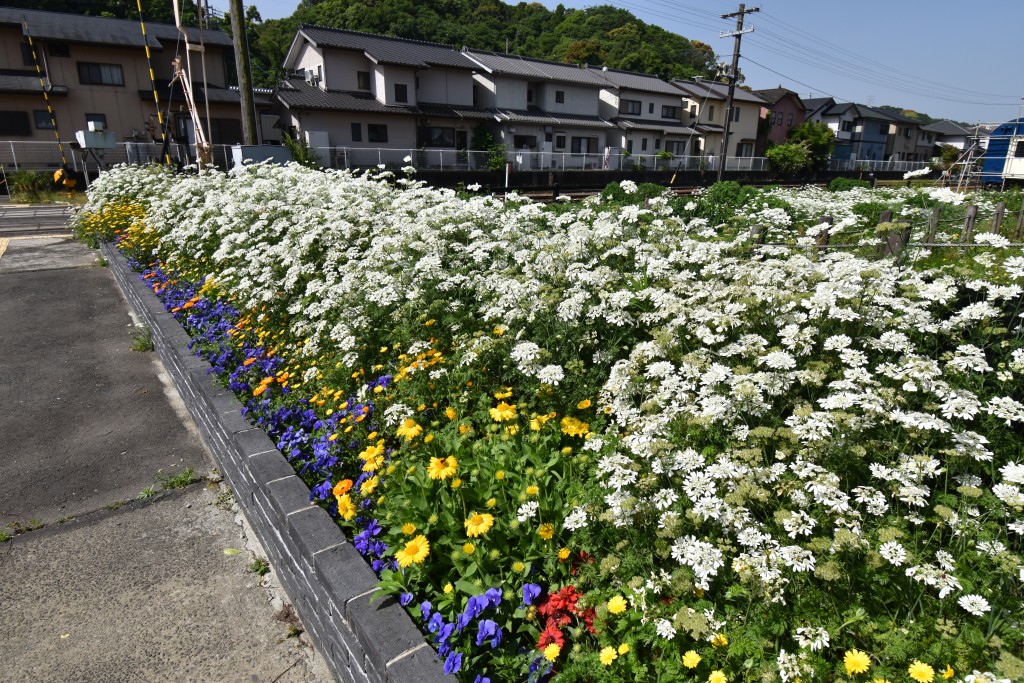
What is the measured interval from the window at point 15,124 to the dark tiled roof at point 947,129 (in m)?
89.5

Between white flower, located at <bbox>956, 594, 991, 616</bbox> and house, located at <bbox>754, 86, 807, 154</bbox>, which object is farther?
house, located at <bbox>754, 86, 807, 154</bbox>

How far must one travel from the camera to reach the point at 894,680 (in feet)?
5.70

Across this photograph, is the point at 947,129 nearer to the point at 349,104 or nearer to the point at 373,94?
the point at 373,94

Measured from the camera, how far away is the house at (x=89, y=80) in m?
26.3

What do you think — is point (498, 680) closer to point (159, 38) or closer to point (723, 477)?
point (723, 477)

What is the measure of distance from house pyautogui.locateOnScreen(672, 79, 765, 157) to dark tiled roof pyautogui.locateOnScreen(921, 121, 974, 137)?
37800 mm

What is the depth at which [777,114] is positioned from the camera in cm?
5469

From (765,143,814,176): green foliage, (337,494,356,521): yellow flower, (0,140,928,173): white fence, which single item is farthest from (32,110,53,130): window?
(765,143,814,176): green foliage

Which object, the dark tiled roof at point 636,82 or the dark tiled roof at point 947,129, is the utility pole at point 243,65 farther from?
the dark tiled roof at point 947,129

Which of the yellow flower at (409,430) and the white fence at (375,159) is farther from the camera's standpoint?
the white fence at (375,159)

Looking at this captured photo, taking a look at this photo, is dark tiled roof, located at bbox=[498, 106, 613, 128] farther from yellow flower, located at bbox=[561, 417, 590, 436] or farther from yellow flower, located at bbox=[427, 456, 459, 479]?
yellow flower, located at bbox=[427, 456, 459, 479]

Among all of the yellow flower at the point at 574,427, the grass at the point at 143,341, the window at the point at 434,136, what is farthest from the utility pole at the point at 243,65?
the window at the point at 434,136

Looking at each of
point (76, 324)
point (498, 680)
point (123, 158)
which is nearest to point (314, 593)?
point (498, 680)

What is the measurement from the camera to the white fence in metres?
24.7
